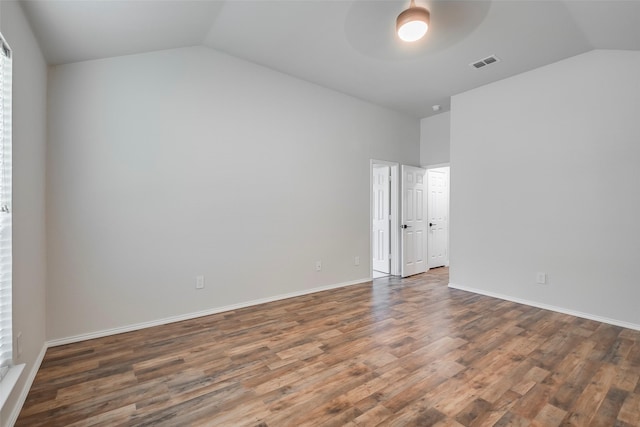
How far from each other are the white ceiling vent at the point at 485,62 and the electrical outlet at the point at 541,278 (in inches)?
107

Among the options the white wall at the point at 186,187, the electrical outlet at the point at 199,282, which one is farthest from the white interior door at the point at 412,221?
the electrical outlet at the point at 199,282

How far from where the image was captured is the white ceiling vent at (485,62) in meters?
3.47

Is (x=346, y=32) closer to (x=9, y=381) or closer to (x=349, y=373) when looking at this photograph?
(x=349, y=373)

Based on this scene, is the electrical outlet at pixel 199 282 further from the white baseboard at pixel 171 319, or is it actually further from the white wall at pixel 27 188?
the white wall at pixel 27 188

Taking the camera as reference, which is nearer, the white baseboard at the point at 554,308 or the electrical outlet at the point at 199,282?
the white baseboard at the point at 554,308

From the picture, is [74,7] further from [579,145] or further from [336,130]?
[579,145]

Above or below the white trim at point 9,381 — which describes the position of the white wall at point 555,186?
above

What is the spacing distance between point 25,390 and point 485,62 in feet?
17.3

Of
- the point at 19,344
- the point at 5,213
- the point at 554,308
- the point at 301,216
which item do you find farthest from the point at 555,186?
the point at 19,344

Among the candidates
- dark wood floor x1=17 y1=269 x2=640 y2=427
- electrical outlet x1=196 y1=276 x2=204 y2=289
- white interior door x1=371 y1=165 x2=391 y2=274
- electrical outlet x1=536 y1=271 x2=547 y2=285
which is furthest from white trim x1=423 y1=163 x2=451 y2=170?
electrical outlet x1=196 y1=276 x2=204 y2=289

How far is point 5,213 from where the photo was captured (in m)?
1.77

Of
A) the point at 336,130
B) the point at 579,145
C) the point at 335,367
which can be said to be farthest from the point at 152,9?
the point at 579,145

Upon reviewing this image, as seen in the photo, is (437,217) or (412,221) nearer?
(412,221)

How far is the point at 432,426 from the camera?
1646mm
